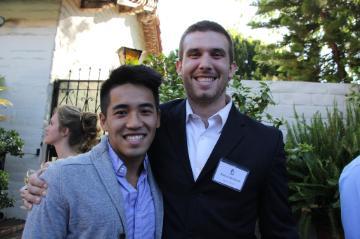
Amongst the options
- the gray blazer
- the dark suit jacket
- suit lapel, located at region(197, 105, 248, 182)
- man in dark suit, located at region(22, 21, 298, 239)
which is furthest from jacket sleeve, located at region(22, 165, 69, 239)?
suit lapel, located at region(197, 105, 248, 182)

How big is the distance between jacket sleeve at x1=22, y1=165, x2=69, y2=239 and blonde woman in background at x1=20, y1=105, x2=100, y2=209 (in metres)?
1.53

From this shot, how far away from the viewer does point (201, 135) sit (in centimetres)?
184

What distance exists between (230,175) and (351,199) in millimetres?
553

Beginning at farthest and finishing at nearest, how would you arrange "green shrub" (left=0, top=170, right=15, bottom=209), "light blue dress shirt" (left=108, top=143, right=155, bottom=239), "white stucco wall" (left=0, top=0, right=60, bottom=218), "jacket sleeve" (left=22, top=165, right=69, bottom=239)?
"white stucco wall" (left=0, top=0, right=60, bottom=218) < "green shrub" (left=0, top=170, right=15, bottom=209) < "light blue dress shirt" (left=108, top=143, right=155, bottom=239) < "jacket sleeve" (left=22, top=165, right=69, bottom=239)

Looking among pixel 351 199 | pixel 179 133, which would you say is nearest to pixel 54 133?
pixel 179 133

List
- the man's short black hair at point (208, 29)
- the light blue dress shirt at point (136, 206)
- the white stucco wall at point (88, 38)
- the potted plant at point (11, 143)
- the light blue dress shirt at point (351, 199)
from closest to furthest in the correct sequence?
the light blue dress shirt at point (351, 199)
the light blue dress shirt at point (136, 206)
the man's short black hair at point (208, 29)
the potted plant at point (11, 143)
the white stucco wall at point (88, 38)

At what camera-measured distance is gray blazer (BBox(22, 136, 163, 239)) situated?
1368mm

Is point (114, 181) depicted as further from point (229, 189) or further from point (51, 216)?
point (229, 189)

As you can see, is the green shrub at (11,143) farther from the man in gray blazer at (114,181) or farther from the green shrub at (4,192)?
the man in gray blazer at (114,181)

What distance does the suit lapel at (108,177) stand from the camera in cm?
144

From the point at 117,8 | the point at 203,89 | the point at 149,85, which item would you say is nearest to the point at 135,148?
the point at 149,85

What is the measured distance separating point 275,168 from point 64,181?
948mm

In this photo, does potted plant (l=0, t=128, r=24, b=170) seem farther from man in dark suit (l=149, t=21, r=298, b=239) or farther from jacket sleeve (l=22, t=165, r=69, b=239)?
jacket sleeve (l=22, t=165, r=69, b=239)

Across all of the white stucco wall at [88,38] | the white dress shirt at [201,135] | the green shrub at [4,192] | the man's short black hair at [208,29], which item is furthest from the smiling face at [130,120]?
the white stucco wall at [88,38]
